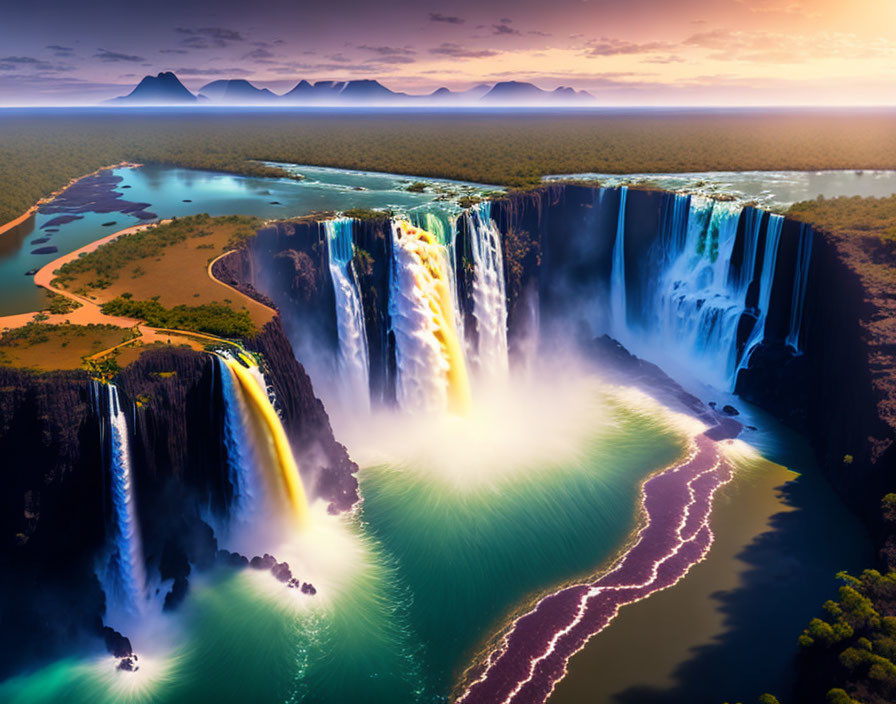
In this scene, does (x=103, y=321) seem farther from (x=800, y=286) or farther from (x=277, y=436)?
(x=800, y=286)

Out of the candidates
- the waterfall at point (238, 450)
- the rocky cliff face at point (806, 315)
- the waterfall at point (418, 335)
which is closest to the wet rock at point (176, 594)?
the waterfall at point (238, 450)

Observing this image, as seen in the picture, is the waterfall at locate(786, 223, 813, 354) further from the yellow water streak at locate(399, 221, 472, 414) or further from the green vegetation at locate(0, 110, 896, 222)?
the green vegetation at locate(0, 110, 896, 222)

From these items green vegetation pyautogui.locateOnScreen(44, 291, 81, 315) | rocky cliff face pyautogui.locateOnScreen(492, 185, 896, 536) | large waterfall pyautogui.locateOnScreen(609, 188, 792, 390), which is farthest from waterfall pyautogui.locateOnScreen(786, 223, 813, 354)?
green vegetation pyautogui.locateOnScreen(44, 291, 81, 315)

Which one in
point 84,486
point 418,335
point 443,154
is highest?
point 443,154

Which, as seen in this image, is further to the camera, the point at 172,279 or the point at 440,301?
the point at 440,301

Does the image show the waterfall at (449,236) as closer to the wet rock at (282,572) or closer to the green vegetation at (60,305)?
the wet rock at (282,572)

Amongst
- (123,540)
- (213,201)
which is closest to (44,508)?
(123,540)
